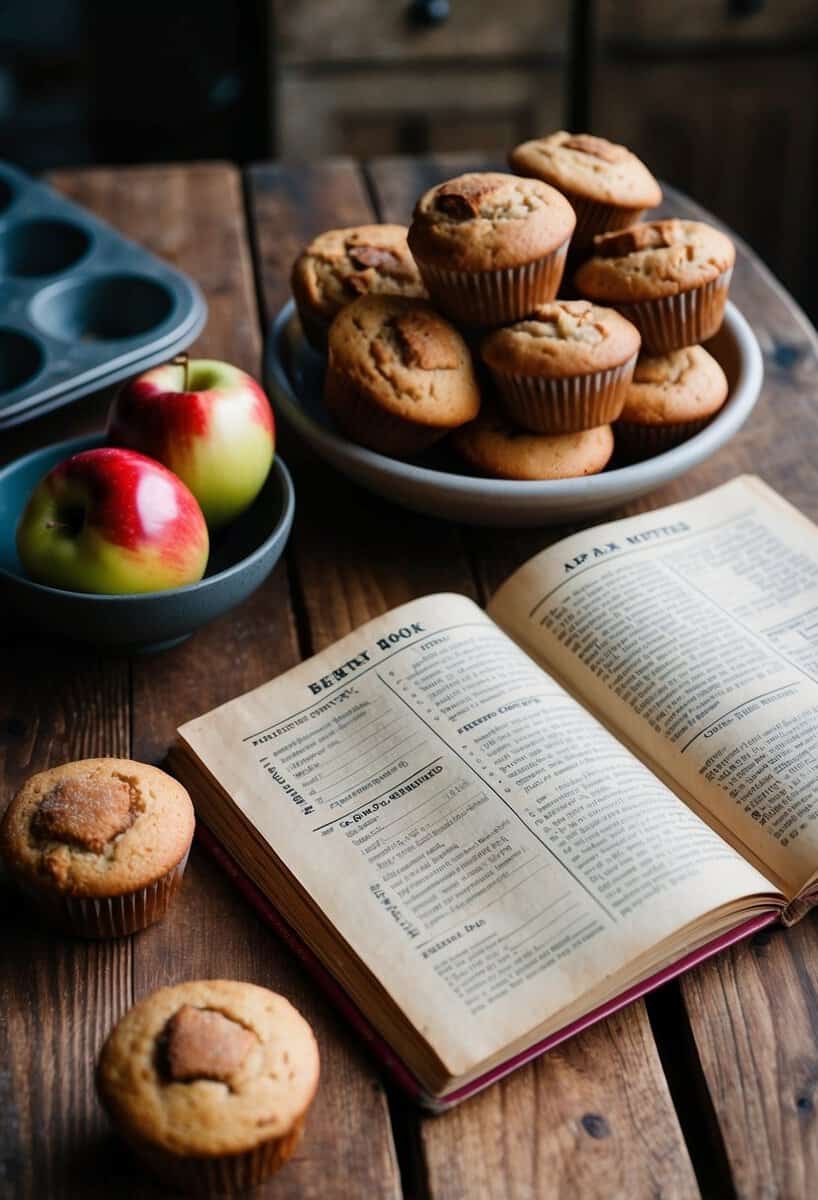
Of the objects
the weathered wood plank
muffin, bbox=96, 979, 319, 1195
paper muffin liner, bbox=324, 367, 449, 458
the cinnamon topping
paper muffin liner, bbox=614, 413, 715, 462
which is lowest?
the weathered wood plank

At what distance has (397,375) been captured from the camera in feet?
3.54

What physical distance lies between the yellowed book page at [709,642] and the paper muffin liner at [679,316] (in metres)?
0.14

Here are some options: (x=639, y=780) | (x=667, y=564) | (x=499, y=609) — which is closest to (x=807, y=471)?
(x=667, y=564)

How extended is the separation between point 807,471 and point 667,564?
266mm

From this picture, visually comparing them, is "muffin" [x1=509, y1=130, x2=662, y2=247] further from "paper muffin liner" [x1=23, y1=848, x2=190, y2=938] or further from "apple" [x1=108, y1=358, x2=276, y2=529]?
"paper muffin liner" [x1=23, y1=848, x2=190, y2=938]

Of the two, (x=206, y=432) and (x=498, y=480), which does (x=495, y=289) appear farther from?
(x=206, y=432)

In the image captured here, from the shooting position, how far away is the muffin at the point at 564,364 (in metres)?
1.06

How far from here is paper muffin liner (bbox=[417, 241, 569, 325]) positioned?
1073 millimetres

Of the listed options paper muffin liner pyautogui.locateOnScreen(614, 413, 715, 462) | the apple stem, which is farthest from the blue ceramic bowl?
paper muffin liner pyautogui.locateOnScreen(614, 413, 715, 462)

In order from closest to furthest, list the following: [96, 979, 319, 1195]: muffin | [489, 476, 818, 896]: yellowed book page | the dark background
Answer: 1. [96, 979, 319, 1195]: muffin
2. [489, 476, 818, 896]: yellowed book page
3. the dark background

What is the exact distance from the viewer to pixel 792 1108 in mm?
732

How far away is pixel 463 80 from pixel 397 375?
1.65m

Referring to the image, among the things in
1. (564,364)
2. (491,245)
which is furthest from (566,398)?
(491,245)

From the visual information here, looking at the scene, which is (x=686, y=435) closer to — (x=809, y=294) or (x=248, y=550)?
(x=248, y=550)
